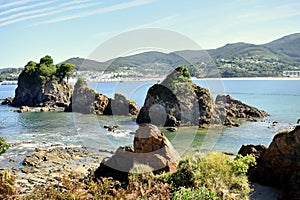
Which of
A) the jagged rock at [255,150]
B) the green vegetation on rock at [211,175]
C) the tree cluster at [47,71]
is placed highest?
the tree cluster at [47,71]

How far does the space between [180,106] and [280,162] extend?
30.0 meters

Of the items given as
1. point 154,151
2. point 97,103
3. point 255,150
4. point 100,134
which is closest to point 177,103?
point 100,134

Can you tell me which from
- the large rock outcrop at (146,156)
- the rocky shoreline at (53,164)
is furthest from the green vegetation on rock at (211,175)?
the rocky shoreline at (53,164)

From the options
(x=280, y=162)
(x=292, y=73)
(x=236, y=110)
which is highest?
(x=292, y=73)

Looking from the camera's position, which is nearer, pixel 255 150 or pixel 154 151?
pixel 154 151

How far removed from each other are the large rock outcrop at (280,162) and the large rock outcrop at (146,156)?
5545mm

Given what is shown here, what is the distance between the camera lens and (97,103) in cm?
6469

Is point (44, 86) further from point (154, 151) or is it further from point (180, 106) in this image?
point (154, 151)

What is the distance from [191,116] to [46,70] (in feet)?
155

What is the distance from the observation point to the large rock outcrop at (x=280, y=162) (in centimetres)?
1921

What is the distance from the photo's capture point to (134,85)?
156ft

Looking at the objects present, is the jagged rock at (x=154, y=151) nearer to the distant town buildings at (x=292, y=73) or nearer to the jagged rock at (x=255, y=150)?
the jagged rock at (x=255, y=150)

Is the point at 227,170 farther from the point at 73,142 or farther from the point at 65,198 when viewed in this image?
the point at 73,142

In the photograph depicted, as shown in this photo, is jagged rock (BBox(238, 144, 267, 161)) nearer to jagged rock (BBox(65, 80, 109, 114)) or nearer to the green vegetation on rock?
the green vegetation on rock
